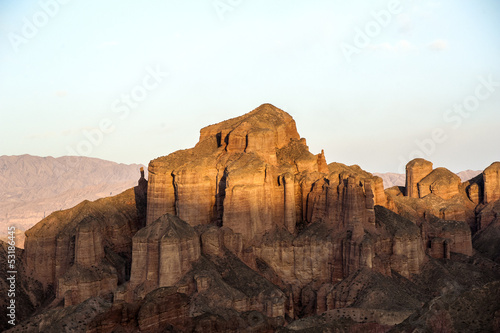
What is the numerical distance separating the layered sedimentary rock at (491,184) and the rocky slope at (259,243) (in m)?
16.6

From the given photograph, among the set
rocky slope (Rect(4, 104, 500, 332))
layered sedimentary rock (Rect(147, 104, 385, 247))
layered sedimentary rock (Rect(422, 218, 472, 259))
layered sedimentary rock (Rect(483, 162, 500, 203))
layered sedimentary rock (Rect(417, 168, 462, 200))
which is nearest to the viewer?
rocky slope (Rect(4, 104, 500, 332))

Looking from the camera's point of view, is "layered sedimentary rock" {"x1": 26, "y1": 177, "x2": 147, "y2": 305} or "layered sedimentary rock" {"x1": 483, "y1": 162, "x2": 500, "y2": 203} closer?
"layered sedimentary rock" {"x1": 26, "y1": 177, "x2": 147, "y2": 305}

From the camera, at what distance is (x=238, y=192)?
7044cm

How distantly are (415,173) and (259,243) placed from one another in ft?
152

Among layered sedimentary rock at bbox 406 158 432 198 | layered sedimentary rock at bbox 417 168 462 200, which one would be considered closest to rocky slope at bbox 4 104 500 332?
layered sedimentary rock at bbox 417 168 462 200

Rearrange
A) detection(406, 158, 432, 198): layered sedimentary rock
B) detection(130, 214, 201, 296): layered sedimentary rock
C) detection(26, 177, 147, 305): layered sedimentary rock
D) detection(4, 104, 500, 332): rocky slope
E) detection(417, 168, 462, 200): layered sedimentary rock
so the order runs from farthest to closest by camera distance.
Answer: detection(406, 158, 432, 198): layered sedimentary rock < detection(417, 168, 462, 200): layered sedimentary rock < detection(26, 177, 147, 305): layered sedimentary rock < detection(4, 104, 500, 332): rocky slope < detection(130, 214, 201, 296): layered sedimentary rock

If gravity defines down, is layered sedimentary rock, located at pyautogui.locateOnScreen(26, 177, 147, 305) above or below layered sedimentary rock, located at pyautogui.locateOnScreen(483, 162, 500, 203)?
below

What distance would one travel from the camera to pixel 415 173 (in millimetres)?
108938

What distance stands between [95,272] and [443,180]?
60155 millimetres

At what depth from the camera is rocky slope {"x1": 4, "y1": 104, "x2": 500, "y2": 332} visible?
60.7 m

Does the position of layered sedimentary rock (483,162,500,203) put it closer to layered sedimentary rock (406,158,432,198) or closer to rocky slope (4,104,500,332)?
layered sedimentary rock (406,158,432,198)

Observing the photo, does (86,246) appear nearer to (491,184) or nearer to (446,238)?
(446,238)

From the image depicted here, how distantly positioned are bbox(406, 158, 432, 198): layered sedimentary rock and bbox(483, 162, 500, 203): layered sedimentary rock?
9868 millimetres

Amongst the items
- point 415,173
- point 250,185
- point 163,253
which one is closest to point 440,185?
point 415,173
